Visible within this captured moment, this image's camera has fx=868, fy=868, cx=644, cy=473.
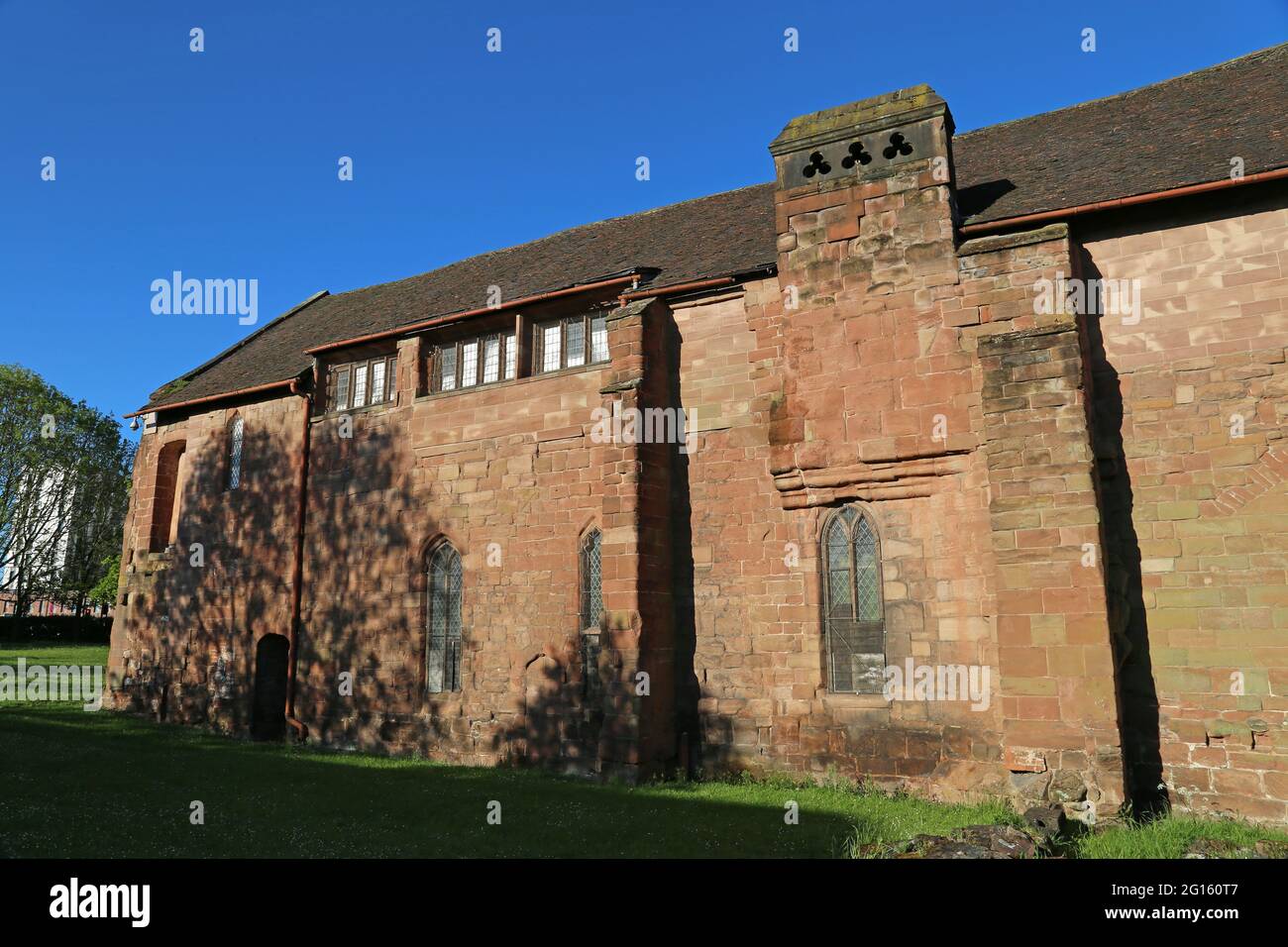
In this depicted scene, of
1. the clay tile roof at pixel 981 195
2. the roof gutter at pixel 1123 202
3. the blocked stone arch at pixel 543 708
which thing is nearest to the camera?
the roof gutter at pixel 1123 202

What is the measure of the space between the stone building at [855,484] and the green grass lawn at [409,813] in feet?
3.51

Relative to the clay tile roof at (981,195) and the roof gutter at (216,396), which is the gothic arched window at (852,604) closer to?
the clay tile roof at (981,195)

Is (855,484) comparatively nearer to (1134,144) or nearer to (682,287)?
(682,287)

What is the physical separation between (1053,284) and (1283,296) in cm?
246

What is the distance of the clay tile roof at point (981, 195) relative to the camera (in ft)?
38.2

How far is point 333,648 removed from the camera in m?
16.8

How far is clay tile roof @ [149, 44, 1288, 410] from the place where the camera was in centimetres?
1163

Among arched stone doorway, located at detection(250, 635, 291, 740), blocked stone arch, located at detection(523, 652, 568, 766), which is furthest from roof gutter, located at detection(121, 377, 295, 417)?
blocked stone arch, located at detection(523, 652, 568, 766)

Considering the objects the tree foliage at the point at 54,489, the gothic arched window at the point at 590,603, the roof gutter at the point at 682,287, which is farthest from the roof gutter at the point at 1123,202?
the tree foliage at the point at 54,489

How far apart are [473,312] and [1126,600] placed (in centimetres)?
1126

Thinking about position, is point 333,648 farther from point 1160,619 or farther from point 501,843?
point 1160,619

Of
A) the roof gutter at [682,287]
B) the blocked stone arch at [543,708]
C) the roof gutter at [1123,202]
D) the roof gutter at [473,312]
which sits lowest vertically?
the blocked stone arch at [543,708]

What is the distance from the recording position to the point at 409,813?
10.1 m

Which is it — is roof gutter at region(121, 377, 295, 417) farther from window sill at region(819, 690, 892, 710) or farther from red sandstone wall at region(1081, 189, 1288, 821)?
red sandstone wall at region(1081, 189, 1288, 821)
